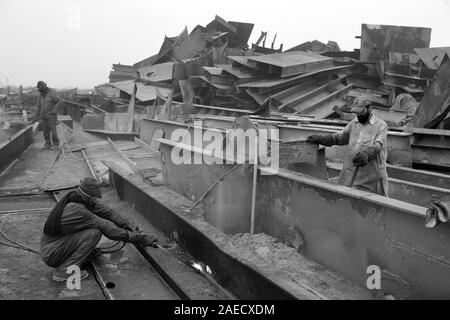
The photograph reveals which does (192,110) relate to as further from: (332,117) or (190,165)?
(190,165)

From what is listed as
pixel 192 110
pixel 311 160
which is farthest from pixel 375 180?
pixel 192 110

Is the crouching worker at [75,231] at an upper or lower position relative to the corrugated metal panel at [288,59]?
lower

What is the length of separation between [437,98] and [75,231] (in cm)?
601

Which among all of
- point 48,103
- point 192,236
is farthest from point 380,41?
point 192,236

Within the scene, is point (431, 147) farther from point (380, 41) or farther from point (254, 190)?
point (380, 41)

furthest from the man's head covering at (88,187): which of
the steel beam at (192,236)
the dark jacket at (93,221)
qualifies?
the steel beam at (192,236)

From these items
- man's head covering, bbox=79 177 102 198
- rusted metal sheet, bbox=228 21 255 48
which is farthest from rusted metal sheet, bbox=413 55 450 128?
rusted metal sheet, bbox=228 21 255 48

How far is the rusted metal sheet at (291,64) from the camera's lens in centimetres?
1100

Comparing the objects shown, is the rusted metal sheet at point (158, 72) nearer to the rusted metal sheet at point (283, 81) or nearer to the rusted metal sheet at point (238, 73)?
the rusted metal sheet at point (238, 73)

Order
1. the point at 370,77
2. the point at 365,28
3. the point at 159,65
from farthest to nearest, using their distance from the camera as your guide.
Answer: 1. the point at 159,65
2. the point at 365,28
3. the point at 370,77

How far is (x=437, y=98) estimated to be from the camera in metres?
6.97

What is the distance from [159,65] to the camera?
57.6 feet

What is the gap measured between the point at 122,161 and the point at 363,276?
7.07m

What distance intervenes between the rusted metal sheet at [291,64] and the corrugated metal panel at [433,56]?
2.43 meters
